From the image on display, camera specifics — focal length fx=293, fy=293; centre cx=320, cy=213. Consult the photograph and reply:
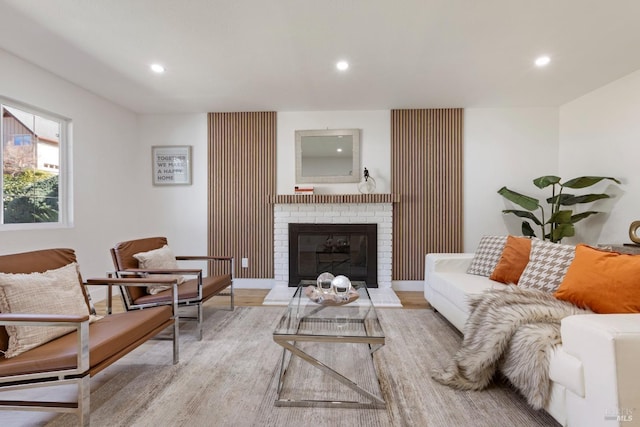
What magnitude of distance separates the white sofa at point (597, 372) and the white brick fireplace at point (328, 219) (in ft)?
8.57

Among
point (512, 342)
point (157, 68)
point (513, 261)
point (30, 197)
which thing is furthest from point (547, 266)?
point (30, 197)

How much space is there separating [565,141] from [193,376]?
492cm

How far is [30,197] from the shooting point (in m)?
2.93

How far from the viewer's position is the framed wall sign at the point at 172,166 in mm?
4215

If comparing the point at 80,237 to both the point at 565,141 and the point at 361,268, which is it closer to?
the point at 361,268

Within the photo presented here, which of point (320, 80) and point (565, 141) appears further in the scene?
point (565, 141)

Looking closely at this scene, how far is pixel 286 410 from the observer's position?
5.21 ft

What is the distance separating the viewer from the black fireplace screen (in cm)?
406

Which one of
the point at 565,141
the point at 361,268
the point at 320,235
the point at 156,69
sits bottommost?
the point at 361,268

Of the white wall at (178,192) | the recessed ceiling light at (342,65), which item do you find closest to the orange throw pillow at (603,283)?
the recessed ceiling light at (342,65)

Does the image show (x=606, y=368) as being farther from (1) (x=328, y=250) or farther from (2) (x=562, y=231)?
(1) (x=328, y=250)

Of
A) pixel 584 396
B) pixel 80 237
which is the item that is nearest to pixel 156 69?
pixel 80 237

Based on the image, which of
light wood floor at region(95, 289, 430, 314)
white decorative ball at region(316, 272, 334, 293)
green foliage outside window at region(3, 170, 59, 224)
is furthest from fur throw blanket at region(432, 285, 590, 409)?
green foliage outside window at region(3, 170, 59, 224)

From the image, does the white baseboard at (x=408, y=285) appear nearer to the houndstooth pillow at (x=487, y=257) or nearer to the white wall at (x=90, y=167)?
the houndstooth pillow at (x=487, y=257)
